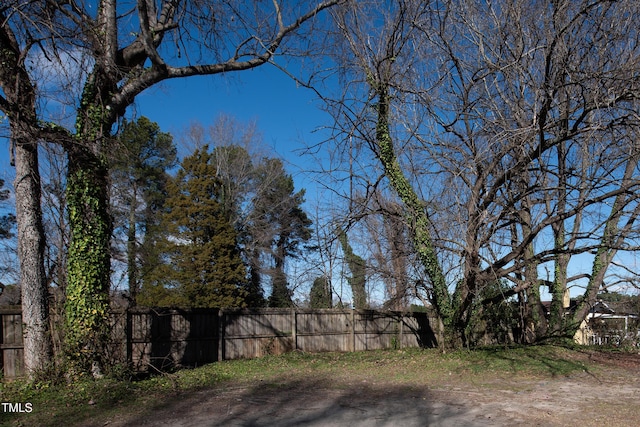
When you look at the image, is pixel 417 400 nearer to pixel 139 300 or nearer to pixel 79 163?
pixel 79 163

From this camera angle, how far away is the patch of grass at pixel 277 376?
7.04 meters

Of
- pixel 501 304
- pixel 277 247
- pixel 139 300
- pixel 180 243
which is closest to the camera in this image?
pixel 501 304

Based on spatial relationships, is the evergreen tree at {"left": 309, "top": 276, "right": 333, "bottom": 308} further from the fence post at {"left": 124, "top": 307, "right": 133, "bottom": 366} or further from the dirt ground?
the dirt ground

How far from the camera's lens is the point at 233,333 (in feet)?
46.2

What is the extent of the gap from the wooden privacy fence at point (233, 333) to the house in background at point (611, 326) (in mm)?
5504

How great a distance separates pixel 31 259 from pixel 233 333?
6.67 m

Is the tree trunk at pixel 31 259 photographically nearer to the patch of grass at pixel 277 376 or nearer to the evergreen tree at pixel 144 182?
the patch of grass at pixel 277 376

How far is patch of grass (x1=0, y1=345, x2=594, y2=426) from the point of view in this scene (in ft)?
23.1

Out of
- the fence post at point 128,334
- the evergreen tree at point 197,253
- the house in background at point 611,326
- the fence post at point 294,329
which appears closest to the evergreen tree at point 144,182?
the evergreen tree at point 197,253

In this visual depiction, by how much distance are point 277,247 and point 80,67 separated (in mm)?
22370

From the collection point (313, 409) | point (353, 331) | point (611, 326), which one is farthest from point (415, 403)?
point (611, 326)

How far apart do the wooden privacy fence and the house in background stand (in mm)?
5504

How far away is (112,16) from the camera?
370 inches

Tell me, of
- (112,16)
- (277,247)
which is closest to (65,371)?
(112,16)
